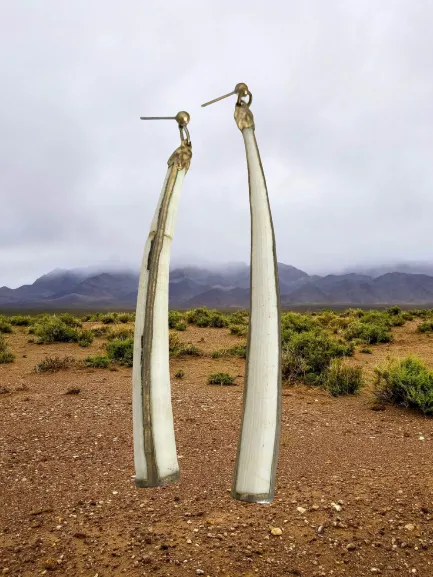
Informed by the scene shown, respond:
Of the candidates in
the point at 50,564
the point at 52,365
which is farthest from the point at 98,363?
the point at 50,564

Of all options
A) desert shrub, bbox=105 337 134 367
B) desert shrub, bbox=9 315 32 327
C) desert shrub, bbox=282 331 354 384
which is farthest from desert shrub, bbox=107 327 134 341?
desert shrub, bbox=9 315 32 327

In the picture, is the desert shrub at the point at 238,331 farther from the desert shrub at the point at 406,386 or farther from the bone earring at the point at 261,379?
the bone earring at the point at 261,379

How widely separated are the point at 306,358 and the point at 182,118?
37.4 ft

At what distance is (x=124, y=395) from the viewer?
1030cm

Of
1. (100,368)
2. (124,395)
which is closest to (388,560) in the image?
(124,395)

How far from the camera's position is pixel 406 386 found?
973 centimetres

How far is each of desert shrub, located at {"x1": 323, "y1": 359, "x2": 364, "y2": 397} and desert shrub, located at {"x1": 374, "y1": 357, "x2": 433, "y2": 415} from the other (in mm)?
582

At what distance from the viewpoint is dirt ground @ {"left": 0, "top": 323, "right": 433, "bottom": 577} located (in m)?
3.94

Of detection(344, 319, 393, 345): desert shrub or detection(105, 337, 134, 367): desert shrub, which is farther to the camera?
detection(344, 319, 393, 345): desert shrub

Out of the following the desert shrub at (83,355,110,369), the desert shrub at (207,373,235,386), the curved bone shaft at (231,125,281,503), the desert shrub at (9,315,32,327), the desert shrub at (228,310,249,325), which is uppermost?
the curved bone shaft at (231,125,281,503)

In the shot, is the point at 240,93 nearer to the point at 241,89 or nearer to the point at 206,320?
the point at 241,89

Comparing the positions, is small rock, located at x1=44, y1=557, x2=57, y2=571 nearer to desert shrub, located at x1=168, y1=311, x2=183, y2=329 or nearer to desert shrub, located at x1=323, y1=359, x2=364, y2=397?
desert shrub, located at x1=323, y1=359, x2=364, y2=397

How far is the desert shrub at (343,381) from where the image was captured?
440 inches

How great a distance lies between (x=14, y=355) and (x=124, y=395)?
752 cm
